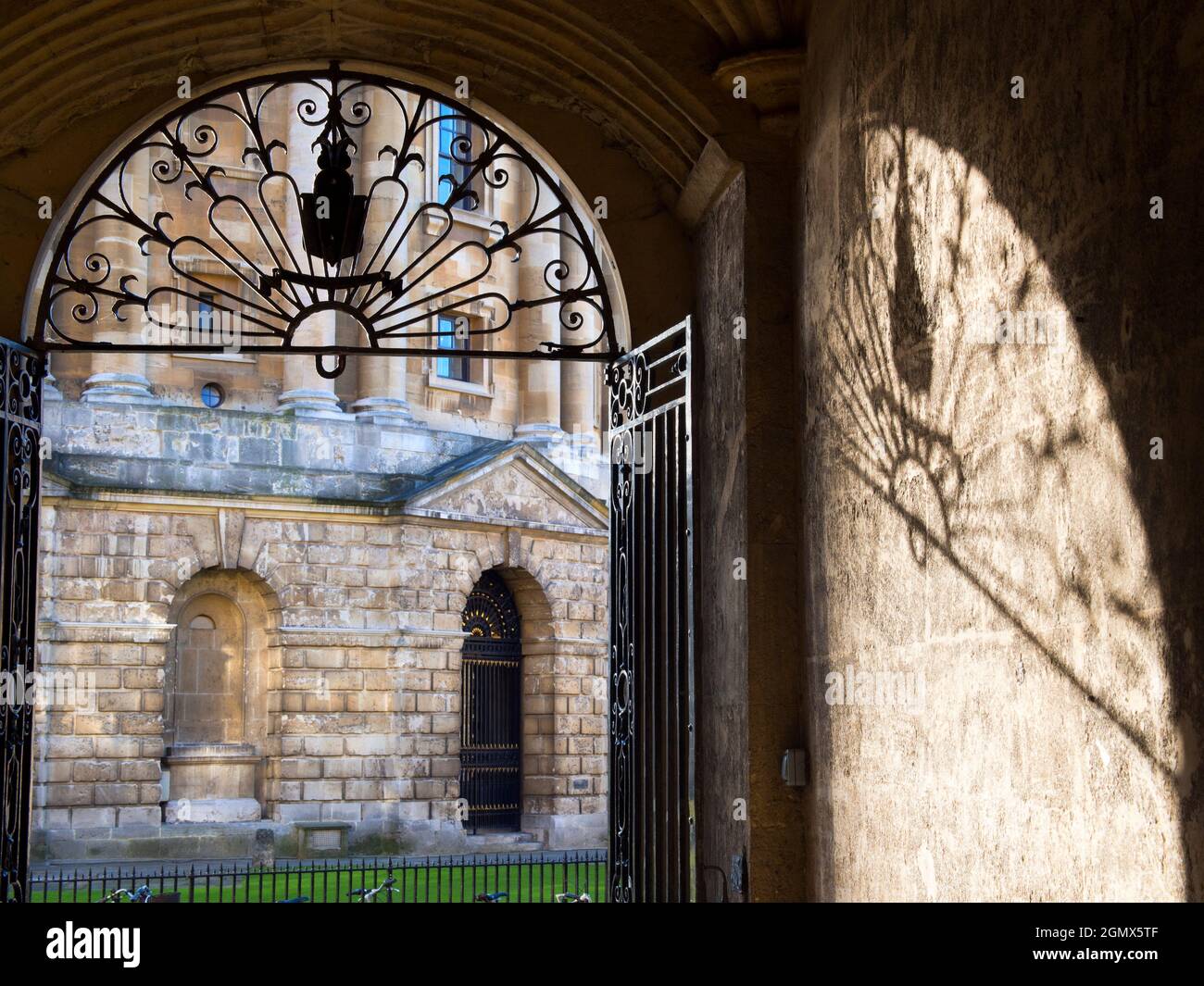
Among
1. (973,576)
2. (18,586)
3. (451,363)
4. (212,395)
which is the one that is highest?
(451,363)

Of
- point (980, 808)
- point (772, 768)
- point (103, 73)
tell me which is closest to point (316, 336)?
point (103, 73)

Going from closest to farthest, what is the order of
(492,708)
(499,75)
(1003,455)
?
(1003,455) < (499,75) < (492,708)

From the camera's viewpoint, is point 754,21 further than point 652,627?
No

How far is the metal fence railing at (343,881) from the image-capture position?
55.8ft

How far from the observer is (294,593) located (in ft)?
74.0

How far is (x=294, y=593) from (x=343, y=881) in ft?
15.9

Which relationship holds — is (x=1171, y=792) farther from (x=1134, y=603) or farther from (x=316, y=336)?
(x=316, y=336)

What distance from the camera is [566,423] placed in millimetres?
27281

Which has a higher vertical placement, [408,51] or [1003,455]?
[408,51]

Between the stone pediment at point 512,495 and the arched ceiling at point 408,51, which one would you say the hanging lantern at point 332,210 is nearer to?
the arched ceiling at point 408,51

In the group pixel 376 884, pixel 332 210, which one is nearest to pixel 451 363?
pixel 376 884

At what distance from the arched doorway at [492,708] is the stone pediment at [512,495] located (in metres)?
1.40

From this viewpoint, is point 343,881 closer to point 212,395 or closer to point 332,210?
point 212,395

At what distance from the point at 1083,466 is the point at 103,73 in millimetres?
4996
